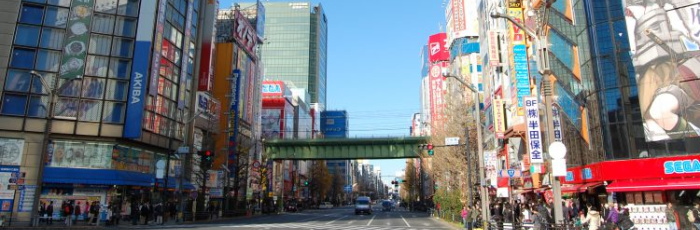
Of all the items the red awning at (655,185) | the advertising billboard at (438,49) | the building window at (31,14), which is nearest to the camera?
the red awning at (655,185)

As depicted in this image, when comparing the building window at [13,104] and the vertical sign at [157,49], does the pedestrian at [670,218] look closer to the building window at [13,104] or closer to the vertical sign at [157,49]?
the vertical sign at [157,49]

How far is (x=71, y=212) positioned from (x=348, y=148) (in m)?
34.0

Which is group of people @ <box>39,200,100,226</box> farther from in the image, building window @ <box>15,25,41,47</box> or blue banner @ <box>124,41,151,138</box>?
building window @ <box>15,25,41,47</box>

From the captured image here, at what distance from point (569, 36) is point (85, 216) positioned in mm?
32788

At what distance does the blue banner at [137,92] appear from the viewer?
33406 mm

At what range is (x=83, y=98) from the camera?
33031mm

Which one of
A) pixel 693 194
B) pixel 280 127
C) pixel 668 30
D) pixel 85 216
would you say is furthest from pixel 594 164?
pixel 280 127

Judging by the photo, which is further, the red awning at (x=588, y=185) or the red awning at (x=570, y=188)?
the red awning at (x=570, y=188)

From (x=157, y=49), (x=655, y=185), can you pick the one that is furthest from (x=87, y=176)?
(x=655, y=185)

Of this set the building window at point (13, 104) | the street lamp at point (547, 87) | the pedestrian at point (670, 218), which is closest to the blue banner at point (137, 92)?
the building window at point (13, 104)

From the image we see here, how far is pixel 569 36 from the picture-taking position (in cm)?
2655

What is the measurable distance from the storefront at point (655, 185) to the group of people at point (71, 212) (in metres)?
28.4

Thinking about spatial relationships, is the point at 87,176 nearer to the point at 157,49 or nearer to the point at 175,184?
the point at 175,184

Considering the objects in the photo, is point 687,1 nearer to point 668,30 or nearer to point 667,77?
point 668,30
